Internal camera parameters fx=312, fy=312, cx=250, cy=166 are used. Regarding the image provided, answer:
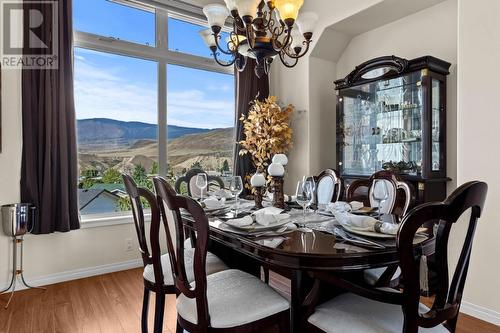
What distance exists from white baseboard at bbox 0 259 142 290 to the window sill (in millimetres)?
419

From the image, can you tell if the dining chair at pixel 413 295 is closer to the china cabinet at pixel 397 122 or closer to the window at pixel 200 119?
the china cabinet at pixel 397 122

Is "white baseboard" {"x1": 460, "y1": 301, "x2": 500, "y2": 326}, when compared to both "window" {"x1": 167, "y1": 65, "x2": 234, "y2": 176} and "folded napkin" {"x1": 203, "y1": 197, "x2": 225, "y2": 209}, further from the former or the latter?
"window" {"x1": 167, "y1": 65, "x2": 234, "y2": 176}

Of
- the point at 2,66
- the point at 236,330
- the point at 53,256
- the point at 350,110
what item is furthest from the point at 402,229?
the point at 2,66

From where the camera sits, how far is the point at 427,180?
285 centimetres

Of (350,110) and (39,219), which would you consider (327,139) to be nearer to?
(350,110)

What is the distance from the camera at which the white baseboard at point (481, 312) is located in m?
2.24

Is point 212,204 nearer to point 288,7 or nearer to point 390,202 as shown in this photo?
point 390,202

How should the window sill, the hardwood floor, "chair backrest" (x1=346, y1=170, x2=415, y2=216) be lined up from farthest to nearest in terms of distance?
the window sill < the hardwood floor < "chair backrest" (x1=346, y1=170, x2=415, y2=216)

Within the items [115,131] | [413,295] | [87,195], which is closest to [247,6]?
[413,295]

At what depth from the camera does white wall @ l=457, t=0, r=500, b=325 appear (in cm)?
224

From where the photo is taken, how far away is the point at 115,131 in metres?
3.50

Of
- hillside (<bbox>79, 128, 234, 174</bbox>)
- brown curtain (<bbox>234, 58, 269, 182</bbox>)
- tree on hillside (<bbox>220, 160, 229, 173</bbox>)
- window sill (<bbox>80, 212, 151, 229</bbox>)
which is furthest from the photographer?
tree on hillside (<bbox>220, 160, 229, 173</bbox>)

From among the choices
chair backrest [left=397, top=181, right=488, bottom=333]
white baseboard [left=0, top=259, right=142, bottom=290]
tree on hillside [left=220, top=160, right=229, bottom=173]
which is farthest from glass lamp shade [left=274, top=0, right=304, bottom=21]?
white baseboard [left=0, top=259, right=142, bottom=290]

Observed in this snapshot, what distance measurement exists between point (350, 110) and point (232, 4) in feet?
6.60
